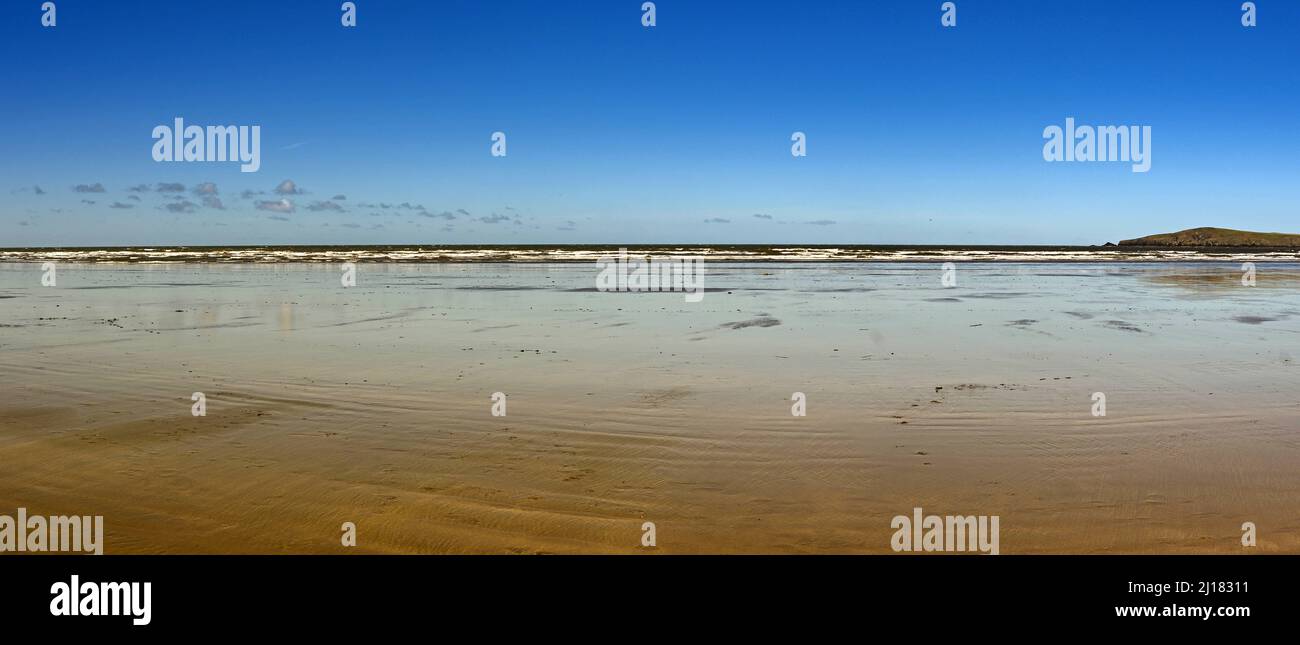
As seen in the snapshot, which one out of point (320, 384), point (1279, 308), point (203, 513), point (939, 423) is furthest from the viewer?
point (1279, 308)

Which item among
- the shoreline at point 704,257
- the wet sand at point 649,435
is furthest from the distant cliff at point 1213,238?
the wet sand at point 649,435

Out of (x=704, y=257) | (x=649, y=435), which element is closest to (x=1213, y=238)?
(x=704, y=257)

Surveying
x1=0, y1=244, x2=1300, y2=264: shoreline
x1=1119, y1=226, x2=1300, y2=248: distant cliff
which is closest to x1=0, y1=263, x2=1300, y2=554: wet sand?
x1=0, y1=244, x2=1300, y2=264: shoreline

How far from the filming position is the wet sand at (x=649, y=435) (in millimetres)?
5152

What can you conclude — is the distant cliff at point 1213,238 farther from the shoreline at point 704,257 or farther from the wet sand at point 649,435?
the wet sand at point 649,435

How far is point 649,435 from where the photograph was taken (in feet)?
24.2

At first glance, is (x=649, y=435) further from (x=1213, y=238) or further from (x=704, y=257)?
(x=1213, y=238)

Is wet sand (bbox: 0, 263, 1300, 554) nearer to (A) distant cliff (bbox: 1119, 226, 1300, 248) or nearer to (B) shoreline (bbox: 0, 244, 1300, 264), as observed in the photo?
(B) shoreline (bbox: 0, 244, 1300, 264)

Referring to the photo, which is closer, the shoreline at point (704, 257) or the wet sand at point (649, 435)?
the wet sand at point (649, 435)

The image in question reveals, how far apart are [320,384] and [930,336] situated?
406 inches
